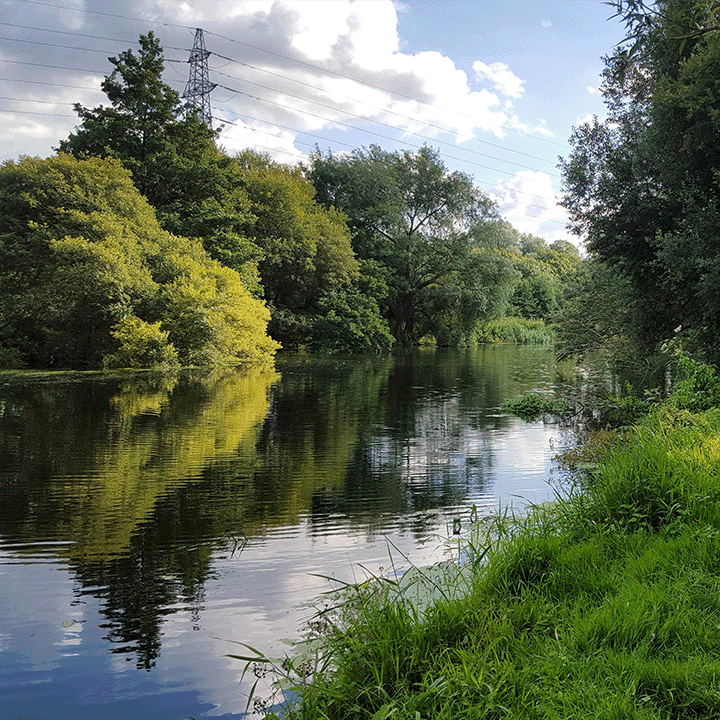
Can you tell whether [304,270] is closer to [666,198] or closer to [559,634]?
[666,198]

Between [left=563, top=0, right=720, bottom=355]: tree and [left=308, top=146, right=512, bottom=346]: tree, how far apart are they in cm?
2857

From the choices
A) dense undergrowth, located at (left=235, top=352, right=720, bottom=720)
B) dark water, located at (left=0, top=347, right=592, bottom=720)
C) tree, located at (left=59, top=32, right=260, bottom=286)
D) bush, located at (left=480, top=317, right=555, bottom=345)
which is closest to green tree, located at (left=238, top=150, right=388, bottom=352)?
tree, located at (left=59, top=32, right=260, bottom=286)

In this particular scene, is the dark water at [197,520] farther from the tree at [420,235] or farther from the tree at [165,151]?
the tree at [420,235]

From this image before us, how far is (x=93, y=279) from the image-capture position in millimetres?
21719

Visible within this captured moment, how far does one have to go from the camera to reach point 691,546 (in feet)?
12.1

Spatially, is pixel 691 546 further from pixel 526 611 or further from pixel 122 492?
pixel 122 492

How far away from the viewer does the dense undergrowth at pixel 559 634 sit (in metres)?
2.47

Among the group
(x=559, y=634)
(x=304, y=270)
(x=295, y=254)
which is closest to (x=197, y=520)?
(x=559, y=634)

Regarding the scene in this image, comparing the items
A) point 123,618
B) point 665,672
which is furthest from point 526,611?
point 123,618

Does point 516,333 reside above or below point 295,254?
below

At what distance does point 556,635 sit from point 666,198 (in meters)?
11.4

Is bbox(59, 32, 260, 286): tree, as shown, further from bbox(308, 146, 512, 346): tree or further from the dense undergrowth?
the dense undergrowth

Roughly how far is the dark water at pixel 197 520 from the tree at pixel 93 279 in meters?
8.14

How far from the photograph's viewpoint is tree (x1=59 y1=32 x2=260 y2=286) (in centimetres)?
2967
